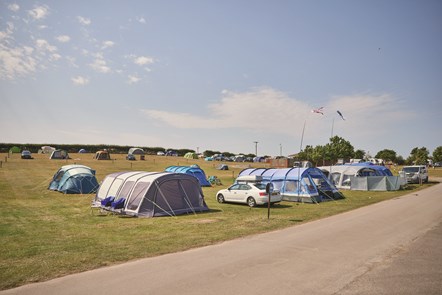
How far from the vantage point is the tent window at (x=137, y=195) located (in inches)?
668

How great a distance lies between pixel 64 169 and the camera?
28.6 metres


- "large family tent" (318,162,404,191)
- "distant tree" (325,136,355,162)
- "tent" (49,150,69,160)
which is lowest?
"large family tent" (318,162,404,191)

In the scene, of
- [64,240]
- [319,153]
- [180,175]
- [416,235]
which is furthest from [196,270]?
[319,153]

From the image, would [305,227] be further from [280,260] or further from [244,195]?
[244,195]

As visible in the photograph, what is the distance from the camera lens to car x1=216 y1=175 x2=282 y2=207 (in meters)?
20.6

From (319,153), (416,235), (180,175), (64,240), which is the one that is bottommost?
(64,240)

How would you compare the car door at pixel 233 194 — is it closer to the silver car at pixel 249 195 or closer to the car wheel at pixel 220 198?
the silver car at pixel 249 195

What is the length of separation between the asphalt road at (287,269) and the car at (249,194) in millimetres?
8194

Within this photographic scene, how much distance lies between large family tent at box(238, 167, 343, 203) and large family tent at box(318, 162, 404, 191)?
8545 millimetres

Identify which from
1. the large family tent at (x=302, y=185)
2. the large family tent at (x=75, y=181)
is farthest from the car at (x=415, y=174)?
the large family tent at (x=75, y=181)

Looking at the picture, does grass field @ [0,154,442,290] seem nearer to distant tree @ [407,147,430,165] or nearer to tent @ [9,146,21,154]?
tent @ [9,146,21,154]

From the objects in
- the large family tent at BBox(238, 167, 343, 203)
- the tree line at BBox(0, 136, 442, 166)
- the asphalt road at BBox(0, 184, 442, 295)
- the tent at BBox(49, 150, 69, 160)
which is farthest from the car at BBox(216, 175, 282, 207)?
the tree line at BBox(0, 136, 442, 166)

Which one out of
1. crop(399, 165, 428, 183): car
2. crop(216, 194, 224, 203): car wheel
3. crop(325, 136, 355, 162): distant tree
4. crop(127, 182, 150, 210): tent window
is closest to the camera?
crop(127, 182, 150, 210): tent window

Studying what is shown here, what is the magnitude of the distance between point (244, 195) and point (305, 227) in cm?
810
